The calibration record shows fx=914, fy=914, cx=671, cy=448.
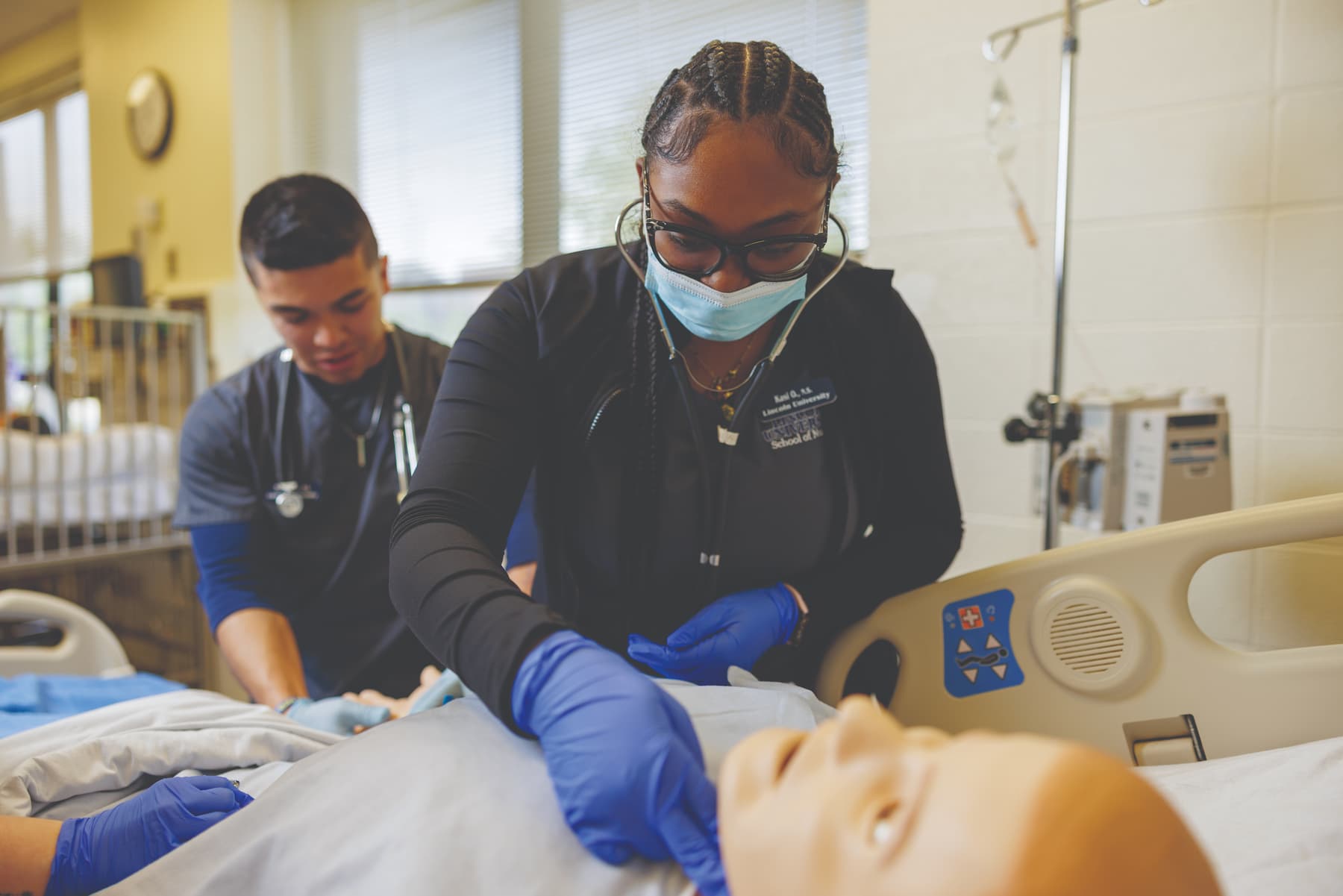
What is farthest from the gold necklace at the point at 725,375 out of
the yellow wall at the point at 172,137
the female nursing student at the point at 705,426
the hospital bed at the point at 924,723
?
the yellow wall at the point at 172,137

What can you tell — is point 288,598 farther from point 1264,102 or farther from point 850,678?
point 1264,102

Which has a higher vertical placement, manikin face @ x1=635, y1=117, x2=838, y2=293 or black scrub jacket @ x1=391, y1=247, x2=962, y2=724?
manikin face @ x1=635, y1=117, x2=838, y2=293

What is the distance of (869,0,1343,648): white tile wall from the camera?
1.51m

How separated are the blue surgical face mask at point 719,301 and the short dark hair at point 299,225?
29.3 inches

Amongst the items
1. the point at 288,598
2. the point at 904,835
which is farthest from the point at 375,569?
the point at 904,835

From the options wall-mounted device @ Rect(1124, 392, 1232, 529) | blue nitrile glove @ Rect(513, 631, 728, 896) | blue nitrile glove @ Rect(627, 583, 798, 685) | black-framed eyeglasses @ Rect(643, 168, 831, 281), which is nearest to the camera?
blue nitrile glove @ Rect(513, 631, 728, 896)

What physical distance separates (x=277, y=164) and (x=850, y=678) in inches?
141

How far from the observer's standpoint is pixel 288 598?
1.74 m

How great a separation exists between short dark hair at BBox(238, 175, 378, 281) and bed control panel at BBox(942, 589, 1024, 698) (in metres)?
1.15

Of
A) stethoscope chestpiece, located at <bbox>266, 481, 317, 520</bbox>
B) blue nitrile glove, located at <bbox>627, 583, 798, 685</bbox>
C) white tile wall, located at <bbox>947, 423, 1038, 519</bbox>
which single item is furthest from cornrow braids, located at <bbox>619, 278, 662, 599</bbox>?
white tile wall, located at <bbox>947, 423, 1038, 519</bbox>

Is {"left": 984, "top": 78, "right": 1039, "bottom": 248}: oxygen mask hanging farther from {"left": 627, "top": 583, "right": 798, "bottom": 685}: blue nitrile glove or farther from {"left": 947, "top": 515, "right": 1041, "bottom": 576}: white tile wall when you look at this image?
{"left": 627, "top": 583, "right": 798, "bottom": 685}: blue nitrile glove

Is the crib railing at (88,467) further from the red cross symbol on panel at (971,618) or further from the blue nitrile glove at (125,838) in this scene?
the red cross symbol on panel at (971,618)

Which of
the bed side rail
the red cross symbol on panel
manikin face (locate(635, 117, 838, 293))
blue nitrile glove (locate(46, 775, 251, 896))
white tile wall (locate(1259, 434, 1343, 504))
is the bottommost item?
the bed side rail

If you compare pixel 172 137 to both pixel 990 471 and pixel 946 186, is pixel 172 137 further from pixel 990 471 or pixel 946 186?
pixel 990 471
